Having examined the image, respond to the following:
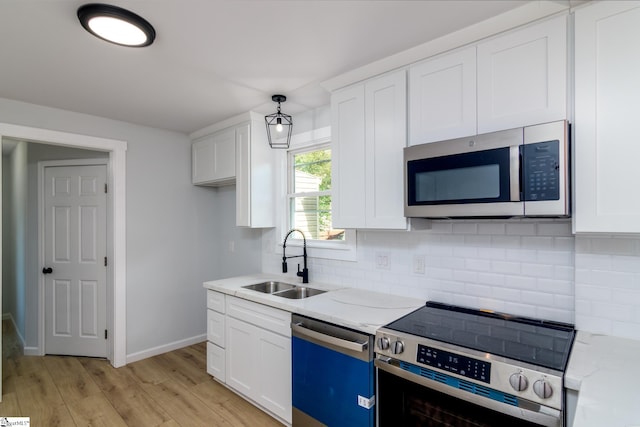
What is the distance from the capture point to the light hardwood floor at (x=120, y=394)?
244 centimetres

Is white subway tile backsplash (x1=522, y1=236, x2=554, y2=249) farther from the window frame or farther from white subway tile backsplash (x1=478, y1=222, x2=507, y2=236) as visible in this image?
the window frame

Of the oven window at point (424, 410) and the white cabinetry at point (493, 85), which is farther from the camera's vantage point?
the white cabinetry at point (493, 85)

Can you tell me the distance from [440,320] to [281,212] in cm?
190

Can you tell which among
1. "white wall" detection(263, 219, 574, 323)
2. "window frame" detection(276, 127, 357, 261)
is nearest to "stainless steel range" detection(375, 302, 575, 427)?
"white wall" detection(263, 219, 574, 323)

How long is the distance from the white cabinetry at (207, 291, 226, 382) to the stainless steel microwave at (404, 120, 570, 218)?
1829 millimetres

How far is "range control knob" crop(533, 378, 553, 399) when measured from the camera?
1226 millimetres

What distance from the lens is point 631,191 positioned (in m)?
1.34

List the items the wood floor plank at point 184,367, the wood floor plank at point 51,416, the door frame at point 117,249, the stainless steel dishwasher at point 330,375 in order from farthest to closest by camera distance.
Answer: the door frame at point 117,249 < the wood floor plank at point 184,367 < the wood floor plank at point 51,416 < the stainless steel dishwasher at point 330,375

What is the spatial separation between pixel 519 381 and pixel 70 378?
12.0 ft

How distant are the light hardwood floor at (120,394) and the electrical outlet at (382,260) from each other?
134 centimetres

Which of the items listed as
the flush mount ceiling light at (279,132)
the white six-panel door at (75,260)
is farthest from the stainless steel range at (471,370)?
the white six-panel door at (75,260)

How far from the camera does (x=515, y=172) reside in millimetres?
1550

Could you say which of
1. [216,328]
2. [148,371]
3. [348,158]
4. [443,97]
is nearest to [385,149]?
[348,158]

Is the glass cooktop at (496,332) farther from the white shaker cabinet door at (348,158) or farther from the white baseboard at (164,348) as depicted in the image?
the white baseboard at (164,348)
